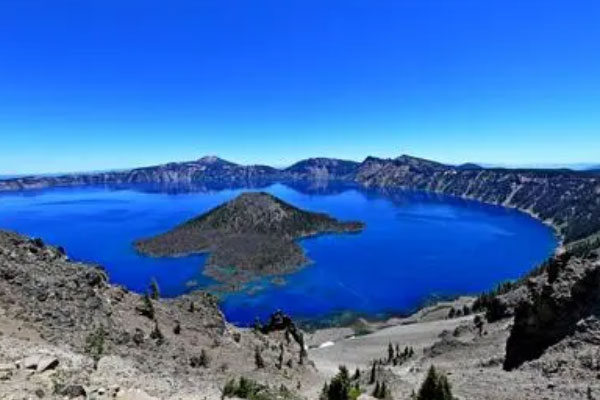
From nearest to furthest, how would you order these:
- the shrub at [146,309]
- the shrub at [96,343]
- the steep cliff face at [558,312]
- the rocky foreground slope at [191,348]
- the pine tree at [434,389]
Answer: the rocky foreground slope at [191,348]
the pine tree at [434,389]
the shrub at [96,343]
the steep cliff face at [558,312]
the shrub at [146,309]

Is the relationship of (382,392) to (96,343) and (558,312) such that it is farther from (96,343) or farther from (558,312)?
(96,343)

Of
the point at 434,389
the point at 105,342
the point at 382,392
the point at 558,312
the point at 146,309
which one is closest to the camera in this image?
the point at 434,389

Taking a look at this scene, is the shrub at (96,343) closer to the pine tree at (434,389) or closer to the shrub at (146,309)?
the shrub at (146,309)

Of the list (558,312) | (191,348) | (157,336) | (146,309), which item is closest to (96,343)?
(157,336)

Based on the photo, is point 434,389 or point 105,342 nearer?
point 434,389

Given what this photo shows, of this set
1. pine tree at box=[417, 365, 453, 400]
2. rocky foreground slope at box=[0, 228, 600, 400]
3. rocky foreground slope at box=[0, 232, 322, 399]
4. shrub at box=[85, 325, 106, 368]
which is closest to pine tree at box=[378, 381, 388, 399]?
rocky foreground slope at box=[0, 228, 600, 400]

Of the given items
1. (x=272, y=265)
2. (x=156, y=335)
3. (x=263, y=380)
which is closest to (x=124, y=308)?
(x=156, y=335)

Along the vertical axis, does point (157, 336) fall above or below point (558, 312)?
below

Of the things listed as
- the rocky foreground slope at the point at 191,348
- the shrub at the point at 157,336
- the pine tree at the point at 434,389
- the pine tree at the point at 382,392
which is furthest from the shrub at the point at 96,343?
the pine tree at the point at 382,392

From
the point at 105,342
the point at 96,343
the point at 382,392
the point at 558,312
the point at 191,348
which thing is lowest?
the point at 191,348

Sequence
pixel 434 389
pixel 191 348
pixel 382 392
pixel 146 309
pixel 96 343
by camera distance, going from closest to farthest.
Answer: pixel 434 389, pixel 96 343, pixel 382 392, pixel 191 348, pixel 146 309
